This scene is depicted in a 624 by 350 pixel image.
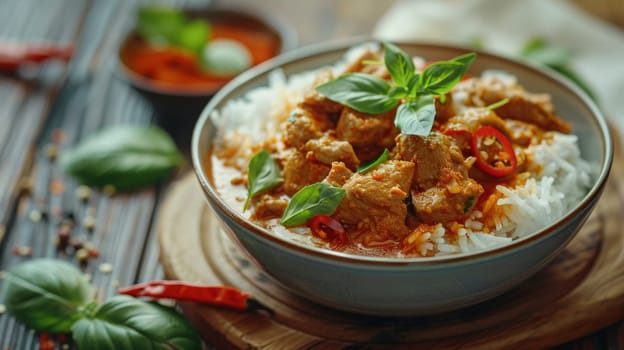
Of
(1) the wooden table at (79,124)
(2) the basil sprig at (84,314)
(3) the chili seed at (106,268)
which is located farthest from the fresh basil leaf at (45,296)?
(3) the chili seed at (106,268)

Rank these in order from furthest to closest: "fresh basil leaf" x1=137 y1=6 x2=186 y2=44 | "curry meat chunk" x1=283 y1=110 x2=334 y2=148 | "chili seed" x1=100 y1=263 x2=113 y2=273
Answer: "fresh basil leaf" x1=137 y1=6 x2=186 y2=44
"chili seed" x1=100 y1=263 x2=113 y2=273
"curry meat chunk" x1=283 y1=110 x2=334 y2=148

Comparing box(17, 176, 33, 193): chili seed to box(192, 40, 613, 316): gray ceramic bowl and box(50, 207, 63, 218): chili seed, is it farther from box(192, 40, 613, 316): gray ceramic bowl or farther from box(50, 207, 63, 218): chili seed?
box(192, 40, 613, 316): gray ceramic bowl

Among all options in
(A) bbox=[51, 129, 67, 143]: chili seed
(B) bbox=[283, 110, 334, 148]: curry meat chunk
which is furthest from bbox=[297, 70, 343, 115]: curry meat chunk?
(A) bbox=[51, 129, 67, 143]: chili seed

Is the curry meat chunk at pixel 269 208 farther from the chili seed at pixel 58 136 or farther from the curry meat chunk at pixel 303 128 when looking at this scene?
the chili seed at pixel 58 136

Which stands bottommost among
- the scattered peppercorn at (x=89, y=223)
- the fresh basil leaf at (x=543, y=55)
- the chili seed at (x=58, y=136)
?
the scattered peppercorn at (x=89, y=223)

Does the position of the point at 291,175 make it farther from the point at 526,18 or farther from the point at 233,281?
the point at 526,18

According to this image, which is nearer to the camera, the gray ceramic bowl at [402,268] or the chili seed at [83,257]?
the gray ceramic bowl at [402,268]

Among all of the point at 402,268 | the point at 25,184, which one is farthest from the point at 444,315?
the point at 25,184
